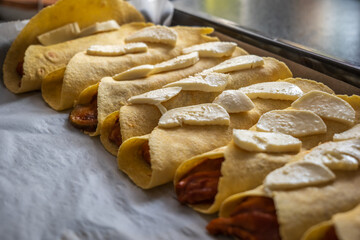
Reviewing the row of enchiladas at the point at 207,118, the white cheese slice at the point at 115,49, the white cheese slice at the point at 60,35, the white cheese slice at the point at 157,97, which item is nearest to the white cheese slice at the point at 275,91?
the row of enchiladas at the point at 207,118

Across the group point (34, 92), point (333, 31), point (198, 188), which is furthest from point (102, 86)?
point (333, 31)

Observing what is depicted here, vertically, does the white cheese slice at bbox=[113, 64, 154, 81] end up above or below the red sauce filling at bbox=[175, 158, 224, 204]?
above

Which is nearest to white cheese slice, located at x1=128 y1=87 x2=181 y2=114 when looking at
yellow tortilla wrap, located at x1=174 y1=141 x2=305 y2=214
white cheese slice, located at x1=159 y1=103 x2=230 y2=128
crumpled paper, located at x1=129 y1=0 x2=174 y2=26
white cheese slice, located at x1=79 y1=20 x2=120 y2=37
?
white cheese slice, located at x1=159 y1=103 x2=230 y2=128

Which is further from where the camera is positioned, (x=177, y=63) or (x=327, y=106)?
(x=177, y=63)

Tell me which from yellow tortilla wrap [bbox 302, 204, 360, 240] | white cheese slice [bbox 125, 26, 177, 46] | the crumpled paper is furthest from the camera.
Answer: the crumpled paper

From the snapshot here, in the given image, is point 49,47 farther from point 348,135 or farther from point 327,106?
point 348,135

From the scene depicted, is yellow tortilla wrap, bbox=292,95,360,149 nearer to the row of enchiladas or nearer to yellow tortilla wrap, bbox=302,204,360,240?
the row of enchiladas

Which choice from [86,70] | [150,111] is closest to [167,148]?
[150,111]

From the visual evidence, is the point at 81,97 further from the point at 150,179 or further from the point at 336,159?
the point at 336,159
